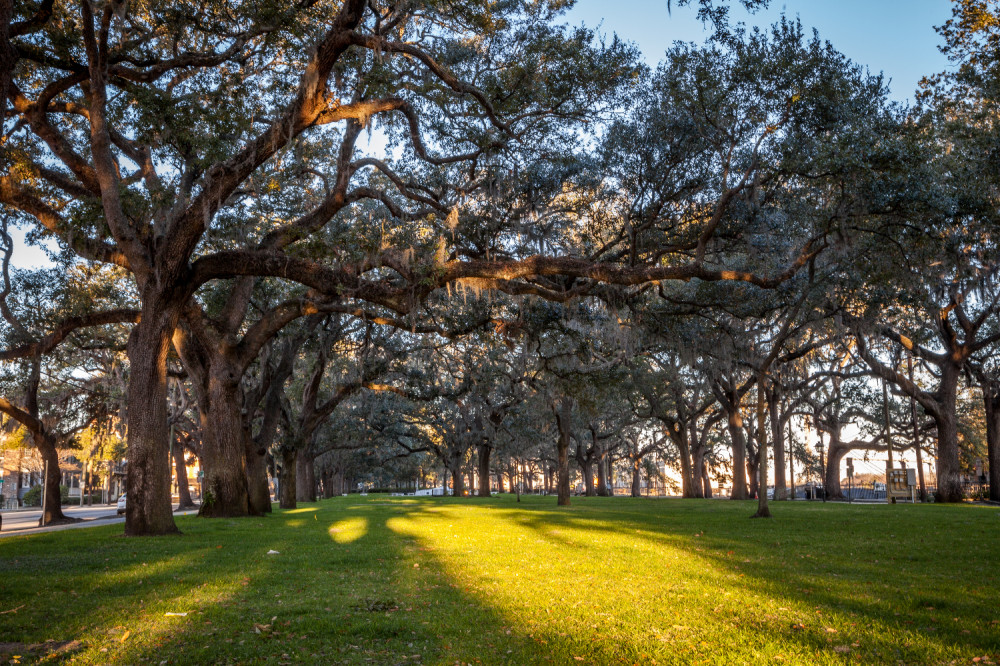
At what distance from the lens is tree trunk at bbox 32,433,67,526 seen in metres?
23.2

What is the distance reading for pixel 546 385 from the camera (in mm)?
24688

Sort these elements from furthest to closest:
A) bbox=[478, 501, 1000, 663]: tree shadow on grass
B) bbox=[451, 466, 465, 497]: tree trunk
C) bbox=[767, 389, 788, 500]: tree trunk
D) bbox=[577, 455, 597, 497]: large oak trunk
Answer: bbox=[577, 455, 597, 497]: large oak trunk
bbox=[451, 466, 465, 497]: tree trunk
bbox=[767, 389, 788, 500]: tree trunk
bbox=[478, 501, 1000, 663]: tree shadow on grass

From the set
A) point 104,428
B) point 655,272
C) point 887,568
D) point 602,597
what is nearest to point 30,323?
point 104,428

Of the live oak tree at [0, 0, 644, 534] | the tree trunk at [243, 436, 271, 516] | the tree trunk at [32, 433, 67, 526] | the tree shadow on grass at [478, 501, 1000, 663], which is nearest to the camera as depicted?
the tree shadow on grass at [478, 501, 1000, 663]

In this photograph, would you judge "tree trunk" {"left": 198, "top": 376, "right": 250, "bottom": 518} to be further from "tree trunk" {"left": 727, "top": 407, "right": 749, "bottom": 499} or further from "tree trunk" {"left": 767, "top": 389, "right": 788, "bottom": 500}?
"tree trunk" {"left": 727, "top": 407, "right": 749, "bottom": 499}

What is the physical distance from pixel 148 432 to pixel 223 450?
551 centimetres

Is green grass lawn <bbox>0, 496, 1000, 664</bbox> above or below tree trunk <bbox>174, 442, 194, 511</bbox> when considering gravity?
above

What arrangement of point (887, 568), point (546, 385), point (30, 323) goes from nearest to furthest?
point (887, 568), point (30, 323), point (546, 385)

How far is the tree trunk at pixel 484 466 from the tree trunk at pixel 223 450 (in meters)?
22.6

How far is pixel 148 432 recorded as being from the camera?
485 inches

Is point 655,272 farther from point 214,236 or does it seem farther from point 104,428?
point 104,428

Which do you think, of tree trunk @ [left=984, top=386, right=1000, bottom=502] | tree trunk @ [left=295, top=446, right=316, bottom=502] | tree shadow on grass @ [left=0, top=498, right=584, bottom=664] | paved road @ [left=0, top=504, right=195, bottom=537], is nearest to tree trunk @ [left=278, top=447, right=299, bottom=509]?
paved road @ [left=0, top=504, right=195, bottom=537]

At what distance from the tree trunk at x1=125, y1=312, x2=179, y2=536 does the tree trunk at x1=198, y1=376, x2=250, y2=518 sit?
4.73 metres

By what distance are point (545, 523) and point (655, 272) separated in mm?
8187
